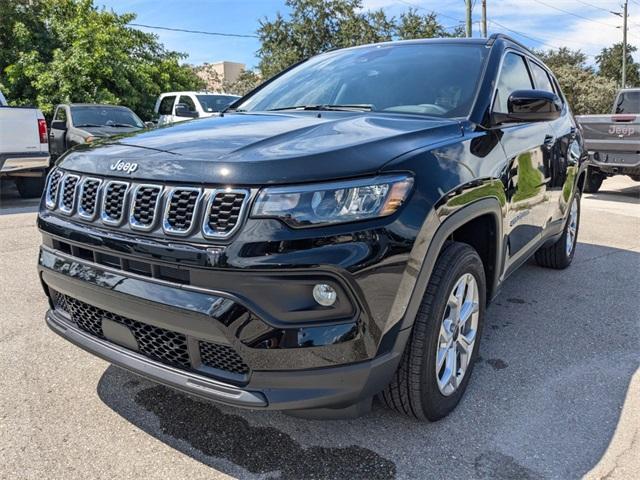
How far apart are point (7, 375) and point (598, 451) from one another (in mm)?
2853

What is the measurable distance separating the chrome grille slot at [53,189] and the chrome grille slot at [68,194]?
0.19ft

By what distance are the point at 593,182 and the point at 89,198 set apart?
10.8 metres

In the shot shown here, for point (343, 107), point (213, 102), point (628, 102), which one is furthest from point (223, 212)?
point (628, 102)

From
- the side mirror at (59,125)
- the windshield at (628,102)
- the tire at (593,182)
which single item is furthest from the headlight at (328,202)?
the windshield at (628,102)

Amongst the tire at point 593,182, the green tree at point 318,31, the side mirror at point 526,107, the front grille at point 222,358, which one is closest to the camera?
the front grille at point 222,358

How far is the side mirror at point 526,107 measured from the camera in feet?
9.26

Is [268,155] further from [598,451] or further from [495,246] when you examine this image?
[598,451]

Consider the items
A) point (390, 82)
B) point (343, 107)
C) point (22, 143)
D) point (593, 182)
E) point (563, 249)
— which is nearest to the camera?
point (343, 107)

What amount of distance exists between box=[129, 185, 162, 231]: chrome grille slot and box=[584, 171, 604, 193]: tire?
10401 mm

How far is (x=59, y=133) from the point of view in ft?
36.2

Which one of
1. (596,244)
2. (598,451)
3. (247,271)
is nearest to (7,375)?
(247,271)

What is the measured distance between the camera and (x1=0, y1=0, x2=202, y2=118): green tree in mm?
15367

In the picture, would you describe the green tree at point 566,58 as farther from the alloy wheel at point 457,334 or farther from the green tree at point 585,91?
the alloy wheel at point 457,334

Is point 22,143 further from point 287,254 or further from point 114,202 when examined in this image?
point 287,254
